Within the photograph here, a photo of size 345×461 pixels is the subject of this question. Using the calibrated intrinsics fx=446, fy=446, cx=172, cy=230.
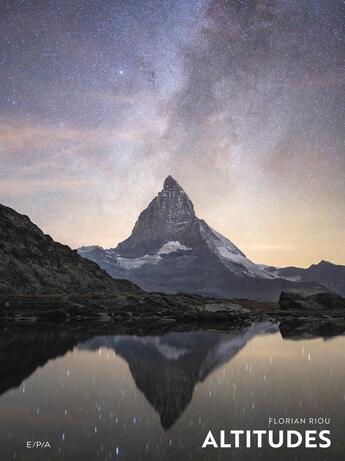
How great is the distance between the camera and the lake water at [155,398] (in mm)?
14961

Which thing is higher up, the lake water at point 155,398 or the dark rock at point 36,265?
the dark rock at point 36,265

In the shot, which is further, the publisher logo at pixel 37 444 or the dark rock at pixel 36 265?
the dark rock at pixel 36 265

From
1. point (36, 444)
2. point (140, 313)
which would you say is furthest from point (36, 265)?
point (36, 444)

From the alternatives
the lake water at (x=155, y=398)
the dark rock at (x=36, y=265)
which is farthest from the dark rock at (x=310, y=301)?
the lake water at (x=155, y=398)

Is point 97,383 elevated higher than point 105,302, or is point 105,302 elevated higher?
point 105,302

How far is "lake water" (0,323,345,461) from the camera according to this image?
1496 cm

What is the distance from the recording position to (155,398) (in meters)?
21.9

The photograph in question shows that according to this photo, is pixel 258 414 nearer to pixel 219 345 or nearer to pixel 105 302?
pixel 219 345

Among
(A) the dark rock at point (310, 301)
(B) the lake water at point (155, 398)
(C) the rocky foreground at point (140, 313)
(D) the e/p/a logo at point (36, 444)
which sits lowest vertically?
(D) the e/p/a logo at point (36, 444)

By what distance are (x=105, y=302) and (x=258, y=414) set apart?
2916 inches

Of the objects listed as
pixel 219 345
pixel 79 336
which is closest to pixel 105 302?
pixel 79 336

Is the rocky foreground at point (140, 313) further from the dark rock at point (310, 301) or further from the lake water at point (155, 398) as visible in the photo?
the lake water at point (155, 398)

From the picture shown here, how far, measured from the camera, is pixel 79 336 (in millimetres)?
52156

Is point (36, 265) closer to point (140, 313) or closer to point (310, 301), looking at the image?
point (140, 313)
